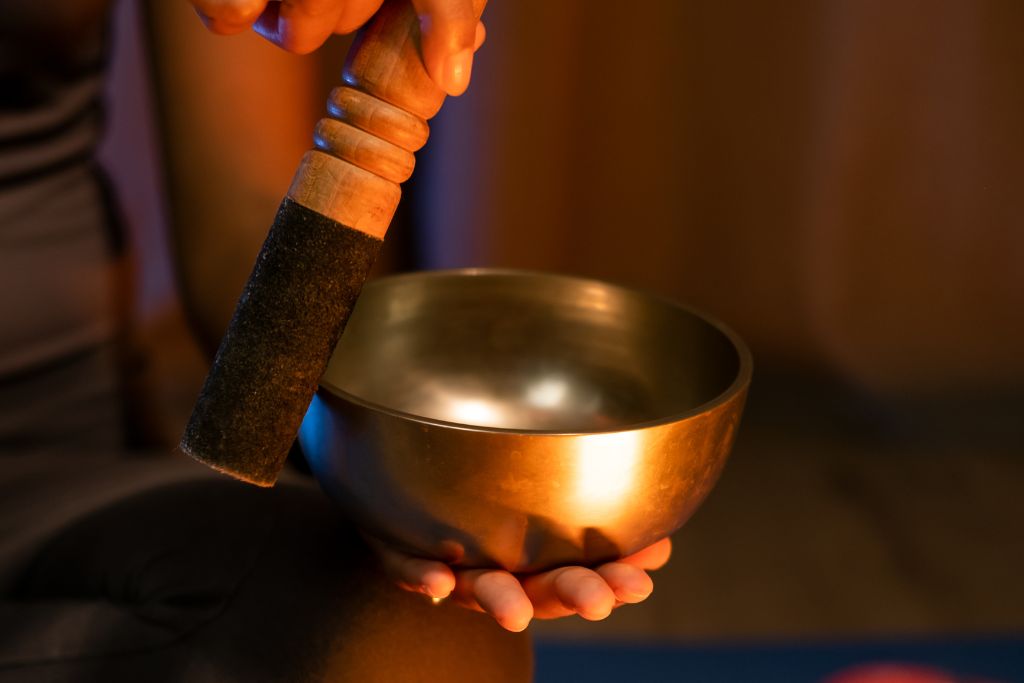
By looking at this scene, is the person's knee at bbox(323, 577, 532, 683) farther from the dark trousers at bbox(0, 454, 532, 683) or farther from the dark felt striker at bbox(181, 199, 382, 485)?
the dark felt striker at bbox(181, 199, 382, 485)

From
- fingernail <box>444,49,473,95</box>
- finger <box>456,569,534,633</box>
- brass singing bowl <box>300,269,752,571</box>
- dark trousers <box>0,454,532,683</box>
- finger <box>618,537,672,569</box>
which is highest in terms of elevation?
fingernail <box>444,49,473,95</box>

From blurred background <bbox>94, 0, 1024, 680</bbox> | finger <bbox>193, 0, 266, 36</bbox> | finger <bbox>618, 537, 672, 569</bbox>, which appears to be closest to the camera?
finger <bbox>193, 0, 266, 36</bbox>

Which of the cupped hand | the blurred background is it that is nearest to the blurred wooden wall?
the blurred background

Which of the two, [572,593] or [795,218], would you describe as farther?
[795,218]

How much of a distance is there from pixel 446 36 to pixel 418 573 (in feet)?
0.93

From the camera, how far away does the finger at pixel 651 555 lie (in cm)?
60

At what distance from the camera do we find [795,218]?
1608 millimetres

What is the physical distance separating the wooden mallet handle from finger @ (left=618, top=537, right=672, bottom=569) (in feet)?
0.72

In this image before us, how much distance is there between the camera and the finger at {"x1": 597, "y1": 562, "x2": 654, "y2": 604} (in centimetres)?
52

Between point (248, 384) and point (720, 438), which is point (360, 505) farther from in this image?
point (720, 438)

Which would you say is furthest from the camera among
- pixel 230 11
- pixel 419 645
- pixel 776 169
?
pixel 776 169

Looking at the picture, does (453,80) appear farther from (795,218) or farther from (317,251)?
(795,218)

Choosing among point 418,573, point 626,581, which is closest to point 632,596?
point 626,581

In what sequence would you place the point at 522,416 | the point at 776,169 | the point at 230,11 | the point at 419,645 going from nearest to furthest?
the point at 230,11, the point at 419,645, the point at 522,416, the point at 776,169
